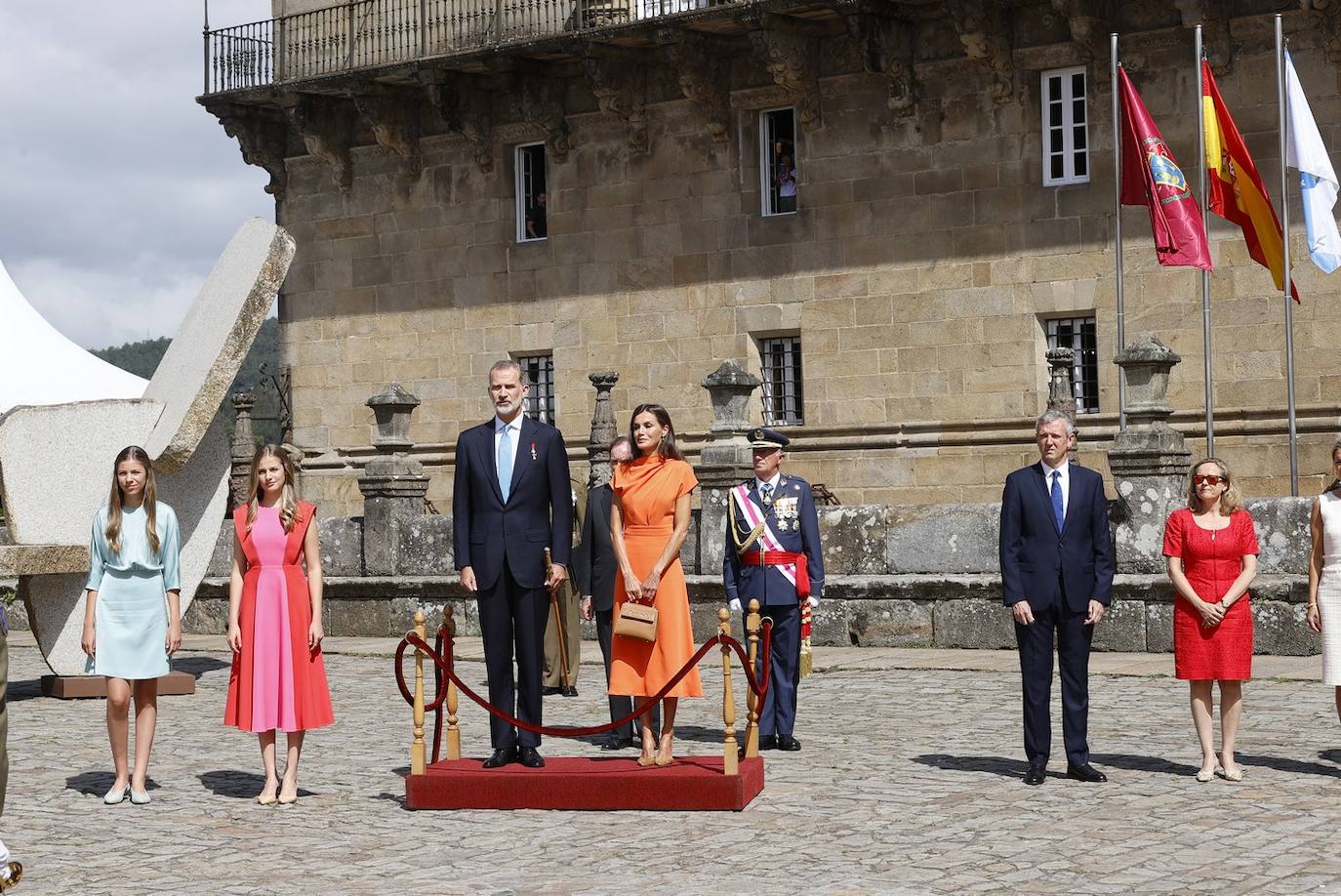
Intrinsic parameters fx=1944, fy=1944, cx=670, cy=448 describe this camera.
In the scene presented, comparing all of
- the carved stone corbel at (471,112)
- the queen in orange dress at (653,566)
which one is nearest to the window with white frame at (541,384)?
the carved stone corbel at (471,112)

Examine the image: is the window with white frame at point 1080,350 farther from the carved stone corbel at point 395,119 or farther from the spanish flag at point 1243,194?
the carved stone corbel at point 395,119

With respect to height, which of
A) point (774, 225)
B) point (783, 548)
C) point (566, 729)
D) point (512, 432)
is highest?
point (774, 225)

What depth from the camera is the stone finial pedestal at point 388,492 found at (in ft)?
60.0

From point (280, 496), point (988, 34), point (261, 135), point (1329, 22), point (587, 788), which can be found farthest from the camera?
point (261, 135)

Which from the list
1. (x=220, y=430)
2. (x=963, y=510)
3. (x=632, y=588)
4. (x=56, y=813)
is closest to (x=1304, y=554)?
(x=963, y=510)

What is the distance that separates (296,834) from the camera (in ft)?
26.8

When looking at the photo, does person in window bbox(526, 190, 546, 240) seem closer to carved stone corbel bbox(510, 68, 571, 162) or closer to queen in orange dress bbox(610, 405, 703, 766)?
carved stone corbel bbox(510, 68, 571, 162)

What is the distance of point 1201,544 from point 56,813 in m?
5.50

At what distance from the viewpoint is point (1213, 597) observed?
9.34 meters

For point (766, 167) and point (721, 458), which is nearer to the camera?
point (721, 458)

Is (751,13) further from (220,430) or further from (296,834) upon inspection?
(296,834)

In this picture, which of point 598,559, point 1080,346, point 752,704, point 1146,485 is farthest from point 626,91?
point 752,704

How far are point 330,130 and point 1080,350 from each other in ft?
40.2

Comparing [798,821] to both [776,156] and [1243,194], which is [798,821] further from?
[776,156]
